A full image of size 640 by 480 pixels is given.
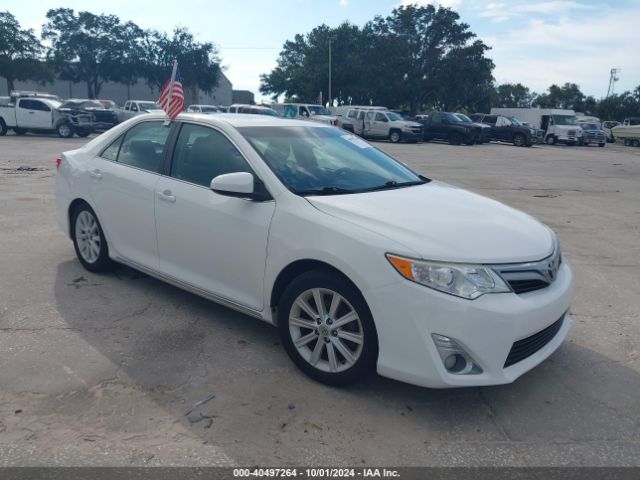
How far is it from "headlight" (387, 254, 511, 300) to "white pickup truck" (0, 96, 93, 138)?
25.7 meters

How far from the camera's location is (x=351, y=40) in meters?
55.1

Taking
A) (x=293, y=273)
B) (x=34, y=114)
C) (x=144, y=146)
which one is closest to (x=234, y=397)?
(x=293, y=273)

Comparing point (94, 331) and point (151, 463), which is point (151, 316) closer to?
point (94, 331)

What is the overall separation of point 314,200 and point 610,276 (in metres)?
3.78

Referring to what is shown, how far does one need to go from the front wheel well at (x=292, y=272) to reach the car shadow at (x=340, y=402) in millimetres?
461

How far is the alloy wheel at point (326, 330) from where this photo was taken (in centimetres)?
323

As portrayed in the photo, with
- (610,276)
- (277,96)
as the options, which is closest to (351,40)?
(277,96)

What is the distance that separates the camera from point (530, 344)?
316 cm

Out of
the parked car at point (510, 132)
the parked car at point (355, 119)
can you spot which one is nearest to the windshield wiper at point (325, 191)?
the parked car at point (355, 119)

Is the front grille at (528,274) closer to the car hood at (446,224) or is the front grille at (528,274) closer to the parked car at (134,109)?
the car hood at (446,224)

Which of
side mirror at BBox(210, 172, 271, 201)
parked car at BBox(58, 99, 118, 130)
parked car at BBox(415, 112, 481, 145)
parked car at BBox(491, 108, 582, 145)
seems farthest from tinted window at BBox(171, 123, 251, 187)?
parked car at BBox(491, 108, 582, 145)

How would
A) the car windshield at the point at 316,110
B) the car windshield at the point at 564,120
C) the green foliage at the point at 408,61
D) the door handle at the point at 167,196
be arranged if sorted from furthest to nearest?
the green foliage at the point at 408,61 → the car windshield at the point at 564,120 → the car windshield at the point at 316,110 → the door handle at the point at 167,196

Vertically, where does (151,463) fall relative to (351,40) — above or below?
below

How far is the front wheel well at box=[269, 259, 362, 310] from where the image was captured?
3.28 metres
